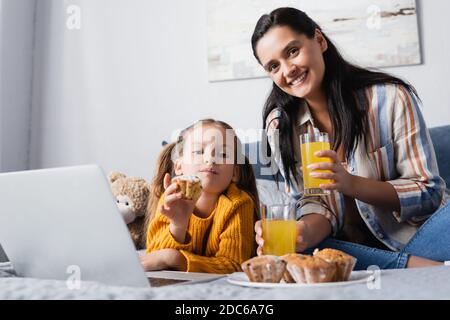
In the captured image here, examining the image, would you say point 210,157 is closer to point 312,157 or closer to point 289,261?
point 312,157

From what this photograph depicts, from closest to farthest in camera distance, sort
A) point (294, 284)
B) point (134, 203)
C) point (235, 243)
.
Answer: point (294, 284) → point (235, 243) → point (134, 203)

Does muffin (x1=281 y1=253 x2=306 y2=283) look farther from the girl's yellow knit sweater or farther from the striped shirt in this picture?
the striped shirt

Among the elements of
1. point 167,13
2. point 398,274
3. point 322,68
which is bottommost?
point 398,274

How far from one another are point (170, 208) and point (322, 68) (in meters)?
0.70

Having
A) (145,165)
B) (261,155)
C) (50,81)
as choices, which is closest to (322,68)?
(261,155)

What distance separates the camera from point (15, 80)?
116 inches

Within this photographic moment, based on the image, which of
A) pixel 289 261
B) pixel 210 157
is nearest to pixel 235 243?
pixel 210 157

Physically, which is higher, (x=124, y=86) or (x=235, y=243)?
(x=124, y=86)

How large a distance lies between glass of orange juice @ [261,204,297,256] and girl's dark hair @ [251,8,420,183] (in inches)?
20.8

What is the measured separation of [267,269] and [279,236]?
14.1 inches

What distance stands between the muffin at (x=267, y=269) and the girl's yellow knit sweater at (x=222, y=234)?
1.85 feet

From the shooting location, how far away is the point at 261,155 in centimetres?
199
